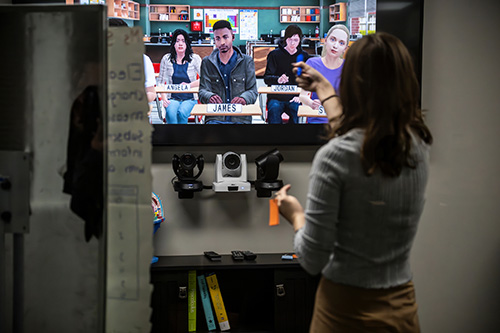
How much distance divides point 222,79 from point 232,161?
1.66 feet

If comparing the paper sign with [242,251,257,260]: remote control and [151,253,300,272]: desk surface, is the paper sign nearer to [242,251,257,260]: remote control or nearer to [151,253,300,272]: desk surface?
[151,253,300,272]: desk surface

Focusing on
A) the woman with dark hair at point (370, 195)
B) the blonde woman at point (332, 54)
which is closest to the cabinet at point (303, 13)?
the blonde woman at point (332, 54)

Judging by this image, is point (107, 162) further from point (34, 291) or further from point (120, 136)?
point (34, 291)

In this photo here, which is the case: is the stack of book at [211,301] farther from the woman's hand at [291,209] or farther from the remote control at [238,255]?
the woman's hand at [291,209]

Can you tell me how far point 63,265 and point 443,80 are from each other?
2522 mm

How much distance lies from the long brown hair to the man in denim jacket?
5.81 ft

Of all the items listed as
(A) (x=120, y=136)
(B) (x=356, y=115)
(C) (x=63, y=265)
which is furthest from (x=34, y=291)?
(B) (x=356, y=115)

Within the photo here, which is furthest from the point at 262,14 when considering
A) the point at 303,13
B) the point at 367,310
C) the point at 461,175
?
the point at 367,310

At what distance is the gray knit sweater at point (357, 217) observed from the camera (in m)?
1.37

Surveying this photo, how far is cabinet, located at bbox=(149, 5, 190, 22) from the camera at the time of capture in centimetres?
310

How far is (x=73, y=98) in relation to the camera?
58.4 inches

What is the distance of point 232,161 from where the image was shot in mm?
3051

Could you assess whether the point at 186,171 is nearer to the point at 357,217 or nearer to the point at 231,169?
the point at 231,169

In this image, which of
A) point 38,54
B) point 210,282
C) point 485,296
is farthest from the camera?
point 485,296
